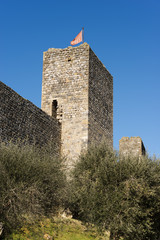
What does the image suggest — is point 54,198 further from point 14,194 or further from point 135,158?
point 135,158

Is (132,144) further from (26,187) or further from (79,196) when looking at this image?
(26,187)

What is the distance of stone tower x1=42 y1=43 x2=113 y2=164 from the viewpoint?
16.6 meters

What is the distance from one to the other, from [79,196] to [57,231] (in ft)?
4.68

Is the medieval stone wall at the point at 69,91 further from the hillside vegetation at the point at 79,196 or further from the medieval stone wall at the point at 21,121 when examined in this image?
the hillside vegetation at the point at 79,196

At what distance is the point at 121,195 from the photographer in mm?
11164

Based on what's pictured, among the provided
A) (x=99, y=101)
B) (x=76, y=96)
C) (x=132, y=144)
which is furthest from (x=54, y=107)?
(x=132, y=144)

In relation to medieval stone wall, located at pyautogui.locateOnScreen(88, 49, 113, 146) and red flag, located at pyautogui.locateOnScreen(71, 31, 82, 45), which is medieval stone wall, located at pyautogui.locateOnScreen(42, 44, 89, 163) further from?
red flag, located at pyautogui.locateOnScreen(71, 31, 82, 45)

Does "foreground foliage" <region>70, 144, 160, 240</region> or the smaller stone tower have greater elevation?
the smaller stone tower

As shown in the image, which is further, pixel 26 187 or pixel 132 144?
pixel 132 144

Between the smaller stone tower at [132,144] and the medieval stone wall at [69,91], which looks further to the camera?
the smaller stone tower at [132,144]

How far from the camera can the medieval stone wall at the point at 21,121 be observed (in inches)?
499

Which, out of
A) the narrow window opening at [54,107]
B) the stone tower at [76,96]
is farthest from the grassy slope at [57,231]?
the narrow window opening at [54,107]

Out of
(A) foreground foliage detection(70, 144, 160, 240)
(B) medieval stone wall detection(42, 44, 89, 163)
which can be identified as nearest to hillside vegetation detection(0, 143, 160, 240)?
(A) foreground foliage detection(70, 144, 160, 240)

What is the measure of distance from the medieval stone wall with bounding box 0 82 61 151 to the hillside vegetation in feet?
5.00
